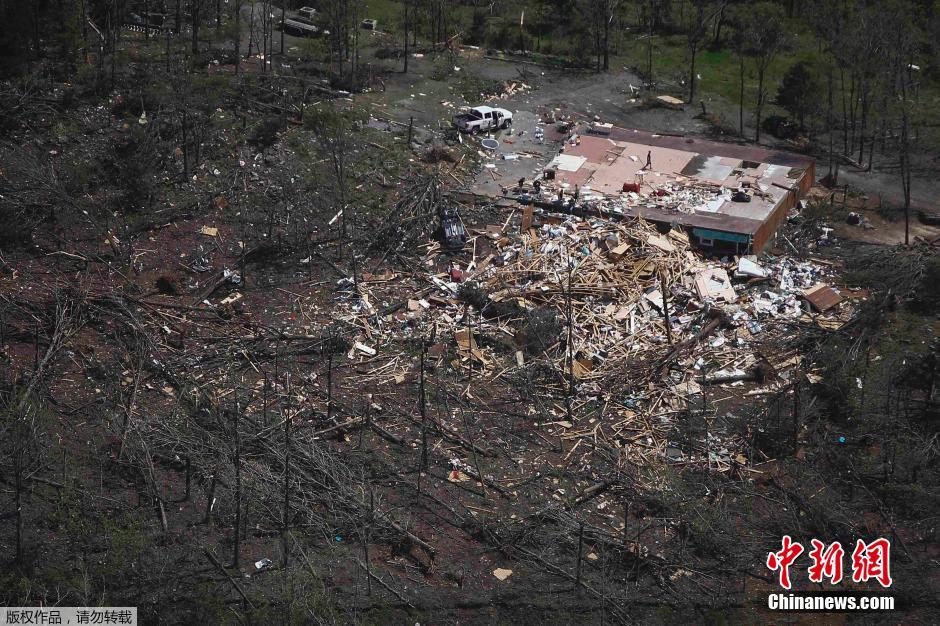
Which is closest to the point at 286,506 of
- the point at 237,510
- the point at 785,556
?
the point at 237,510

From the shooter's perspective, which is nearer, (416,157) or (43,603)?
(43,603)

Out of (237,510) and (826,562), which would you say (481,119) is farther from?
(826,562)

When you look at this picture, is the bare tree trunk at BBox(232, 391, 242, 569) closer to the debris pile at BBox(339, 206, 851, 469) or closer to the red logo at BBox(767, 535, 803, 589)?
the debris pile at BBox(339, 206, 851, 469)

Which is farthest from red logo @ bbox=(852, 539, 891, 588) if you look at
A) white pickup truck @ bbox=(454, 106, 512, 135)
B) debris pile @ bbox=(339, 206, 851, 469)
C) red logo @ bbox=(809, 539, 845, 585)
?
white pickup truck @ bbox=(454, 106, 512, 135)

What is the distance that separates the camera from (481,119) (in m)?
40.8

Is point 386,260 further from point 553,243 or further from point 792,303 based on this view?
point 792,303

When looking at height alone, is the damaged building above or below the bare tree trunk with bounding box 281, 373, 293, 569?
above

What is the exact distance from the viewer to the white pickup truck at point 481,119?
133 ft

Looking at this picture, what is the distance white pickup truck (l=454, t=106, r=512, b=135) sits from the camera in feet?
133

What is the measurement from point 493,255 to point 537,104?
1271cm

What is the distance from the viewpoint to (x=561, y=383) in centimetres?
2841

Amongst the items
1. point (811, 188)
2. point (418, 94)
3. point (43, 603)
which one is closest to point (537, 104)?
point (418, 94)

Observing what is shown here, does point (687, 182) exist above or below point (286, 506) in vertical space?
above

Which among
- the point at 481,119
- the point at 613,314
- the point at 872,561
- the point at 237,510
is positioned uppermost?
the point at 481,119
